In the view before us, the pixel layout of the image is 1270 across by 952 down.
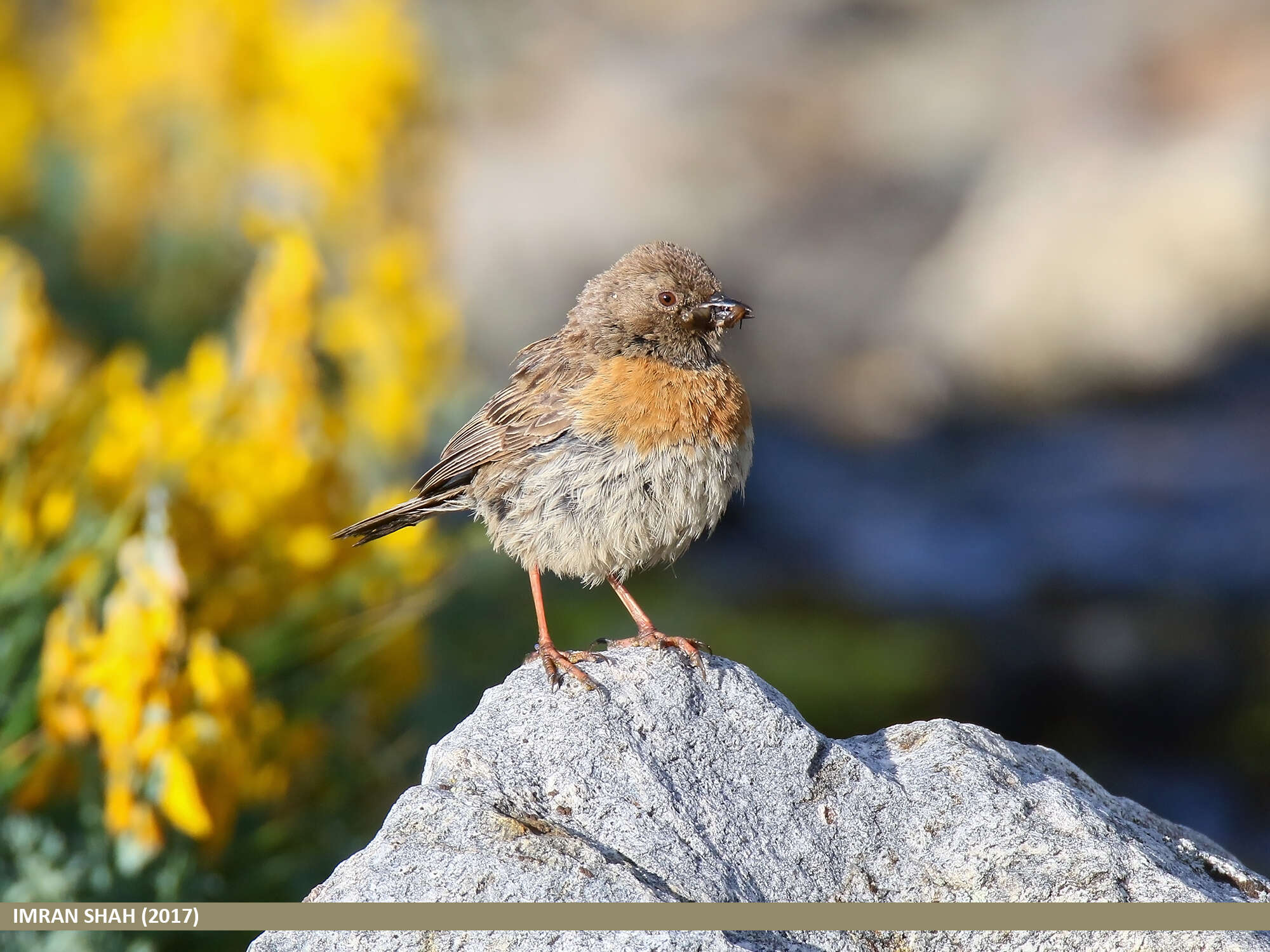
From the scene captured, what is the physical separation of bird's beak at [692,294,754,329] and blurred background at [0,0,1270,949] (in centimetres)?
139

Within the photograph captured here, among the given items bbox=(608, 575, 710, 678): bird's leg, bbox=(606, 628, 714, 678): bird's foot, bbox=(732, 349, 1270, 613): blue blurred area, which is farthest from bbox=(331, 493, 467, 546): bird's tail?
bbox=(732, 349, 1270, 613): blue blurred area

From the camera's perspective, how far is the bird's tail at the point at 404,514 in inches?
170

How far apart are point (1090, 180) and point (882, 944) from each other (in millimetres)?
13275

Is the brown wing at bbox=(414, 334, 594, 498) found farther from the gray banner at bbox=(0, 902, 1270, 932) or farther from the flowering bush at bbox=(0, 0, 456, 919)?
the gray banner at bbox=(0, 902, 1270, 932)

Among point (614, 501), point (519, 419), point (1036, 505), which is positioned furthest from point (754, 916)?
point (1036, 505)

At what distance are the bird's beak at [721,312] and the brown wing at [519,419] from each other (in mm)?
374

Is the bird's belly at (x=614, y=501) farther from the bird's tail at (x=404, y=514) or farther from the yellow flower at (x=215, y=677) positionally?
the yellow flower at (x=215, y=677)

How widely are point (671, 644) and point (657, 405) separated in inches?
29.1

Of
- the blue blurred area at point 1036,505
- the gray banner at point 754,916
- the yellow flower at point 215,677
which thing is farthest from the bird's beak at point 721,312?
Answer: the blue blurred area at point 1036,505

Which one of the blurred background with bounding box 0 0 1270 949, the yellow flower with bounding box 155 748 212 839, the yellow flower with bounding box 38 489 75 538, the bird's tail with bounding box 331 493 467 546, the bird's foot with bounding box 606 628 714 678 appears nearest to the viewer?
the bird's foot with bounding box 606 628 714 678

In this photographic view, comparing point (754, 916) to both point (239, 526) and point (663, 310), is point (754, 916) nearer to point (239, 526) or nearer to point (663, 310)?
point (663, 310)

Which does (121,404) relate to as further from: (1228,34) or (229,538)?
(1228,34)

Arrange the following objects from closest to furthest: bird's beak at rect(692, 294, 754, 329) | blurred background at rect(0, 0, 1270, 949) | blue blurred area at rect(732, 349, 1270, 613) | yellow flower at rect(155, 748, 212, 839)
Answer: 1. yellow flower at rect(155, 748, 212, 839)
2. bird's beak at rect(692, 294, 754, 329)
3. blurred background at rect(0, 0, 1270, 949)
4. blue blurred area at rect(732, 349, 1270, 613)

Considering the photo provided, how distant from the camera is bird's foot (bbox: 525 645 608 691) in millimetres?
3404
